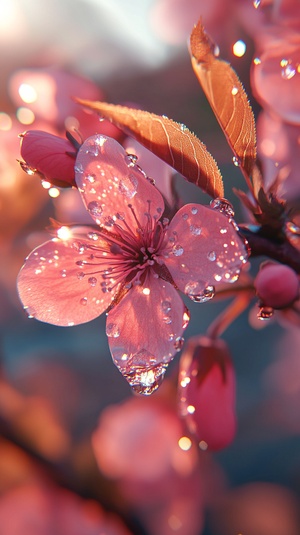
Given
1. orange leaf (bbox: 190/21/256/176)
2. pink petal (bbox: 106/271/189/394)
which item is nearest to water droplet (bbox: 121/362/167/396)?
pink petal (bbox: 106/271/189/394)

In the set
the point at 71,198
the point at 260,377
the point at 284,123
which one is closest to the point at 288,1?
the point at 284,123

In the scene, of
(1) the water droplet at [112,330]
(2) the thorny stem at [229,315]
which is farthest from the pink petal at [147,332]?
(2) the thorny stem at [229,315]

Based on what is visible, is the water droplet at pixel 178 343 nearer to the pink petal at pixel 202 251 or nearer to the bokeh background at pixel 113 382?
the pink petal at pixel 202 251

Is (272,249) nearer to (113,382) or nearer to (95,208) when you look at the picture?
(95,208)

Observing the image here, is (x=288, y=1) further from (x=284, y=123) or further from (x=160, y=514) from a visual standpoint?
(x=160, y=514)

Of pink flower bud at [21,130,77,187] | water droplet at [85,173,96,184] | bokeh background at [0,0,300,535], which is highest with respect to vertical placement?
pink flower bud at [21,130,77,187]

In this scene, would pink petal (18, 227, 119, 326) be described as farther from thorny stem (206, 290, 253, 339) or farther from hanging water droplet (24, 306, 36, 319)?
thorny stem (206, 290, 253, 339)
